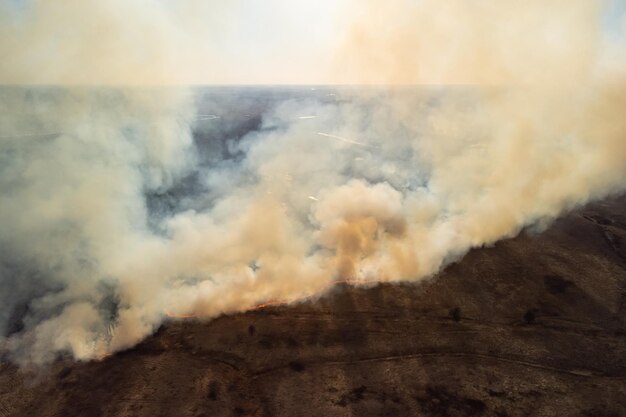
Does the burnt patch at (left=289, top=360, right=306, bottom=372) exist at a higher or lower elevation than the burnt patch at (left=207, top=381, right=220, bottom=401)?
higher

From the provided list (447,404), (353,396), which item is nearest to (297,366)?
(353,396)

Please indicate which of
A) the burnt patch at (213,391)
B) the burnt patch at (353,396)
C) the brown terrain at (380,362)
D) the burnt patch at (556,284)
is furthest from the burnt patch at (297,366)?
the burnt patch at (556,284)

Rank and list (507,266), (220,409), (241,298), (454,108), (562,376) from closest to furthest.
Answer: (220,409) < (562,376) < (241,298) < (507,266) < (454,108)

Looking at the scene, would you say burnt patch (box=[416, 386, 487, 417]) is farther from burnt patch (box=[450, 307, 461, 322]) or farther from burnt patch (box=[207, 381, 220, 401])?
burnt patch (box=[207, 381, 220, 401])

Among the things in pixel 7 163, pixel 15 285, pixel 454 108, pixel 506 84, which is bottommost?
pixel 15 285

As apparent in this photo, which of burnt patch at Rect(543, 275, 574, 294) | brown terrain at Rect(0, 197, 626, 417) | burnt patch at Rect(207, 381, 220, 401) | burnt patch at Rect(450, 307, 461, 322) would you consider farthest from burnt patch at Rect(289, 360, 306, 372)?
burnt patch at Rect(543, 275, 574, 294)

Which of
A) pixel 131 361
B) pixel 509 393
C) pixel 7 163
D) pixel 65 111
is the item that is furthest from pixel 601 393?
pixel 7 163

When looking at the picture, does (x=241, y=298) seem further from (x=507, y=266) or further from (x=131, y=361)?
(x=507, y=266)

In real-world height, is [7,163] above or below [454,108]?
below

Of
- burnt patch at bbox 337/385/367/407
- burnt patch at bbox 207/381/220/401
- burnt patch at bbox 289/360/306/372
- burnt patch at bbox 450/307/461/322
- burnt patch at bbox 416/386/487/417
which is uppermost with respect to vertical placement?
burnt patch at bbox 416/386/487/417
